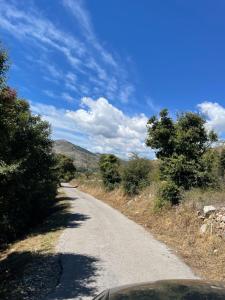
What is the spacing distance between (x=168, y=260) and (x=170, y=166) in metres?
10.2

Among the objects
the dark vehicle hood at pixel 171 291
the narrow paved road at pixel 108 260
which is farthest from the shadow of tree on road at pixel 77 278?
the dark vehicle hood at pixel 171 291

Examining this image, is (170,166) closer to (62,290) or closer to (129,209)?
(129,209)

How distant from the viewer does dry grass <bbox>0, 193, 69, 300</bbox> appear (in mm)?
8586

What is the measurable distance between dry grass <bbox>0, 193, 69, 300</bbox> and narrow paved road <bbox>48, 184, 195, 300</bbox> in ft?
1.00

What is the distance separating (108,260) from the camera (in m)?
11.7

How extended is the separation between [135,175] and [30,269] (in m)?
22.2

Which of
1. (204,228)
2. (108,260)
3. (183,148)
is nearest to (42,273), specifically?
(108,260)

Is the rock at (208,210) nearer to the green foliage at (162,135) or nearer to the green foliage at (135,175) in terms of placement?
the green foliage at (162,135)

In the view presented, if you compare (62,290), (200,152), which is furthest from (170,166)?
(62,290)

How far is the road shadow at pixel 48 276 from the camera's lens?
842cm

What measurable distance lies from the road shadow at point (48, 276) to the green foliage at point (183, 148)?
10079 millimetres

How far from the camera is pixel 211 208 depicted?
14.8m

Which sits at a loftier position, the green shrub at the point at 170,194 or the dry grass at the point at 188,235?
the green shrub at the point at 170,194

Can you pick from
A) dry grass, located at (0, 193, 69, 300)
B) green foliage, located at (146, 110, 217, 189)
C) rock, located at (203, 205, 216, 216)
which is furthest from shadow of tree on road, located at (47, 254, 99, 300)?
green foliage, located at (146, 110, 217, 189)
